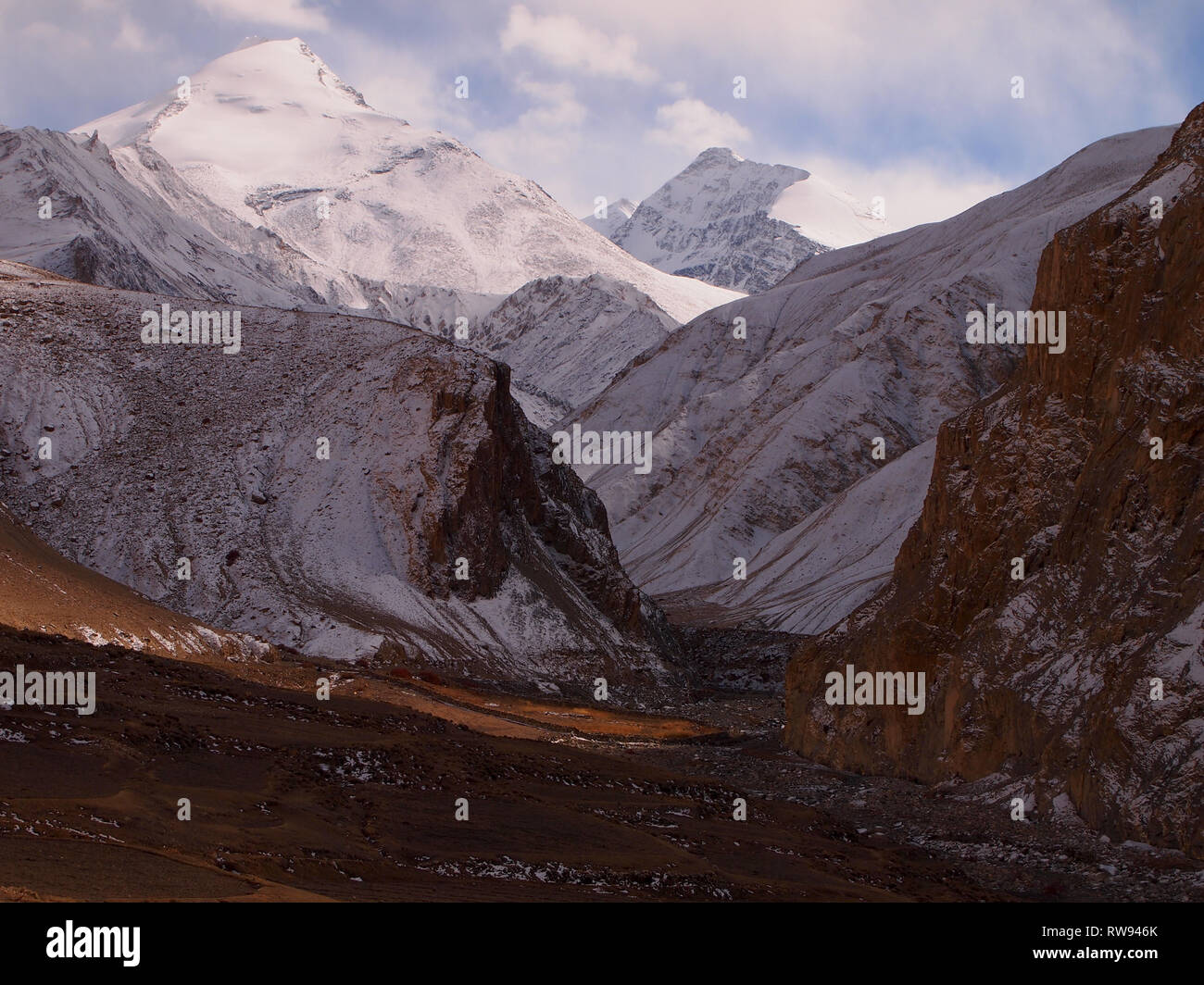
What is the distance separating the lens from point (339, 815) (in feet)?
74.2

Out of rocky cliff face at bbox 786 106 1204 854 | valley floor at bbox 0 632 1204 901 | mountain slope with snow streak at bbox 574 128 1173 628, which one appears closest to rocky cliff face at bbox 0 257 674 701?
valley floor at bbox 0 632 1204 901

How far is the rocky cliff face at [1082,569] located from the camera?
24.3 metres

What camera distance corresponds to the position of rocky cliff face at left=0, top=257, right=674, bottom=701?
177ft

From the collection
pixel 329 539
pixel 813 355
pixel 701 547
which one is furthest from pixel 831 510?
pixel 329 539

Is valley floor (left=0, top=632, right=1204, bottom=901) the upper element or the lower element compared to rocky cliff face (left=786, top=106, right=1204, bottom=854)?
lower

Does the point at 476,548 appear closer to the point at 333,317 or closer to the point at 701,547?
the point at 333,317

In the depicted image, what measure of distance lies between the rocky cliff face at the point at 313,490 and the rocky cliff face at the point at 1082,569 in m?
21.8

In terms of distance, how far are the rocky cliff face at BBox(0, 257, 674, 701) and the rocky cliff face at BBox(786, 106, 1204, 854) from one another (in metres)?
21.8

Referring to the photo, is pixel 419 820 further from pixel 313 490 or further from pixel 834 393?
pixel 834 393

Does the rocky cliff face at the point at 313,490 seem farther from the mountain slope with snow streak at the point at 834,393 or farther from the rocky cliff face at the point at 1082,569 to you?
the mountain slope with snow streak at the point at 834,393

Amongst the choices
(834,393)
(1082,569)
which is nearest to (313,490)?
(1082,569)

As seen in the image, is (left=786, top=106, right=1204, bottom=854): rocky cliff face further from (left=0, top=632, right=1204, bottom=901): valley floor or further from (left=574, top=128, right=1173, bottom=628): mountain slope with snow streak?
(left=574, top=128, right=1173, bottom=628): mountain slope with snow streak

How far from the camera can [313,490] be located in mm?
59500

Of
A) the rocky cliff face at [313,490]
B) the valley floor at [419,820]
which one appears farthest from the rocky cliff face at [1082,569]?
the rocky cliff face at [313,490]
